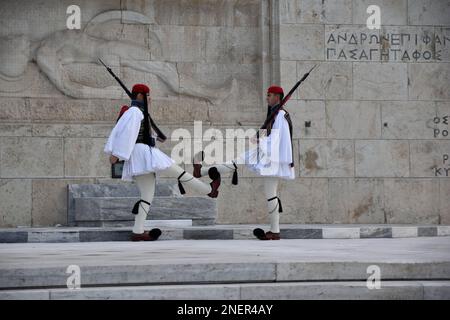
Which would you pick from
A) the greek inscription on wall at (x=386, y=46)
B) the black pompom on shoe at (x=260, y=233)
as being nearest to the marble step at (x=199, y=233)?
the black pompom on shoe at (x=260, y=233)

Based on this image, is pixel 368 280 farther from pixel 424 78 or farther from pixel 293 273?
pixel 424 78

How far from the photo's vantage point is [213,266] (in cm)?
869

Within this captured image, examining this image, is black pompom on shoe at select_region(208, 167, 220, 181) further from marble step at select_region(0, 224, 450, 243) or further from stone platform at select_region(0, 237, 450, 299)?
stone platform at select_region(0, 237, 450, 299)

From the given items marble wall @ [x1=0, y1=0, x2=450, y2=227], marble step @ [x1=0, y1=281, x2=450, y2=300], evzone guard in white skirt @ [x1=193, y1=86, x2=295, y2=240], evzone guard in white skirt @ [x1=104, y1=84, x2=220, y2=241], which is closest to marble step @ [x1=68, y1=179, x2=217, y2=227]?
marble wall @ [x1=0, y1=0, x2=450, y2=227]

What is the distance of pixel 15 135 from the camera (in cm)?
1664

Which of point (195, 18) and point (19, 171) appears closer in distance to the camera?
point (19, 171)

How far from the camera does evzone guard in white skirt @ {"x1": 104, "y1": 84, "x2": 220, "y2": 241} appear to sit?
13172mm

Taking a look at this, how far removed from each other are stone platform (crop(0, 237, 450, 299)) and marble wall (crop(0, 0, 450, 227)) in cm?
701

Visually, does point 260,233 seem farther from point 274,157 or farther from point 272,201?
point 274,157
